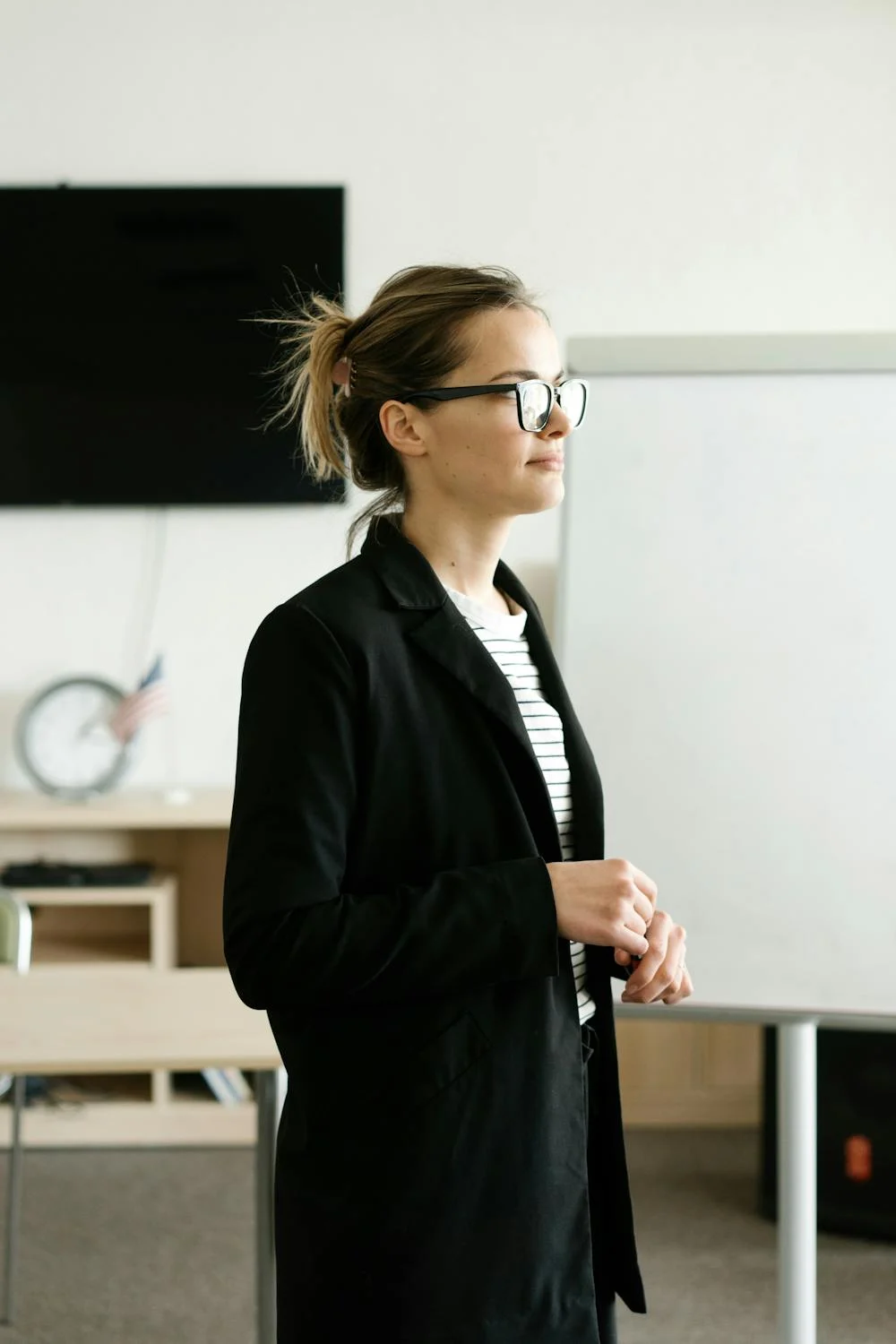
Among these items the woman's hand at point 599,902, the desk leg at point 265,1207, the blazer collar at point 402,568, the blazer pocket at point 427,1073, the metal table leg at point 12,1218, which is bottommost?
the metal table leg at point 12,1218

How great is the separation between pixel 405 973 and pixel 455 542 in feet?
1.32

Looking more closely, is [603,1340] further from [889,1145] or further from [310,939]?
[889,1145]

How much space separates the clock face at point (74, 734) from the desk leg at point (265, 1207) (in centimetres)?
177

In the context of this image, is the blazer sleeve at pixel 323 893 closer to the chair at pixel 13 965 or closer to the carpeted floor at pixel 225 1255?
the chair at pixel 13 965

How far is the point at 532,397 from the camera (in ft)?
3.66

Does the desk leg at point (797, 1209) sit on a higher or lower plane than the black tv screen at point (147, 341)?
lower

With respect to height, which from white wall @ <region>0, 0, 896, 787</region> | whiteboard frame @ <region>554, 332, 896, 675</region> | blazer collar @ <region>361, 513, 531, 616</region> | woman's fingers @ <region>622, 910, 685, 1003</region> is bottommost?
woman's fingers @ <region>622, 910, 685, 1003</region>

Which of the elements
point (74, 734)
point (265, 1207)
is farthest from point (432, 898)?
point (74, 734)

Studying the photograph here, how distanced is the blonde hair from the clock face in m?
2.21

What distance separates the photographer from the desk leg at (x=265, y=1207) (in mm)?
1634

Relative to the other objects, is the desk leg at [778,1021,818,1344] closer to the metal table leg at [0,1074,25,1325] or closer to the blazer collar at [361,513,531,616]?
the blazer collar at [361,513,531,616]

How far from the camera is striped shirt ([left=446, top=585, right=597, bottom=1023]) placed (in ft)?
3.86

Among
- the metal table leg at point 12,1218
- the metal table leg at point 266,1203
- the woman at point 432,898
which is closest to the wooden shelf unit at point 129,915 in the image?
the metal table leg at point 12,1218

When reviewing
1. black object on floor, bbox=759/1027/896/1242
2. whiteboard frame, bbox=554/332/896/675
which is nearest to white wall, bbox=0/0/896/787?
black object on floor, bbox=759/1027/896/1242
